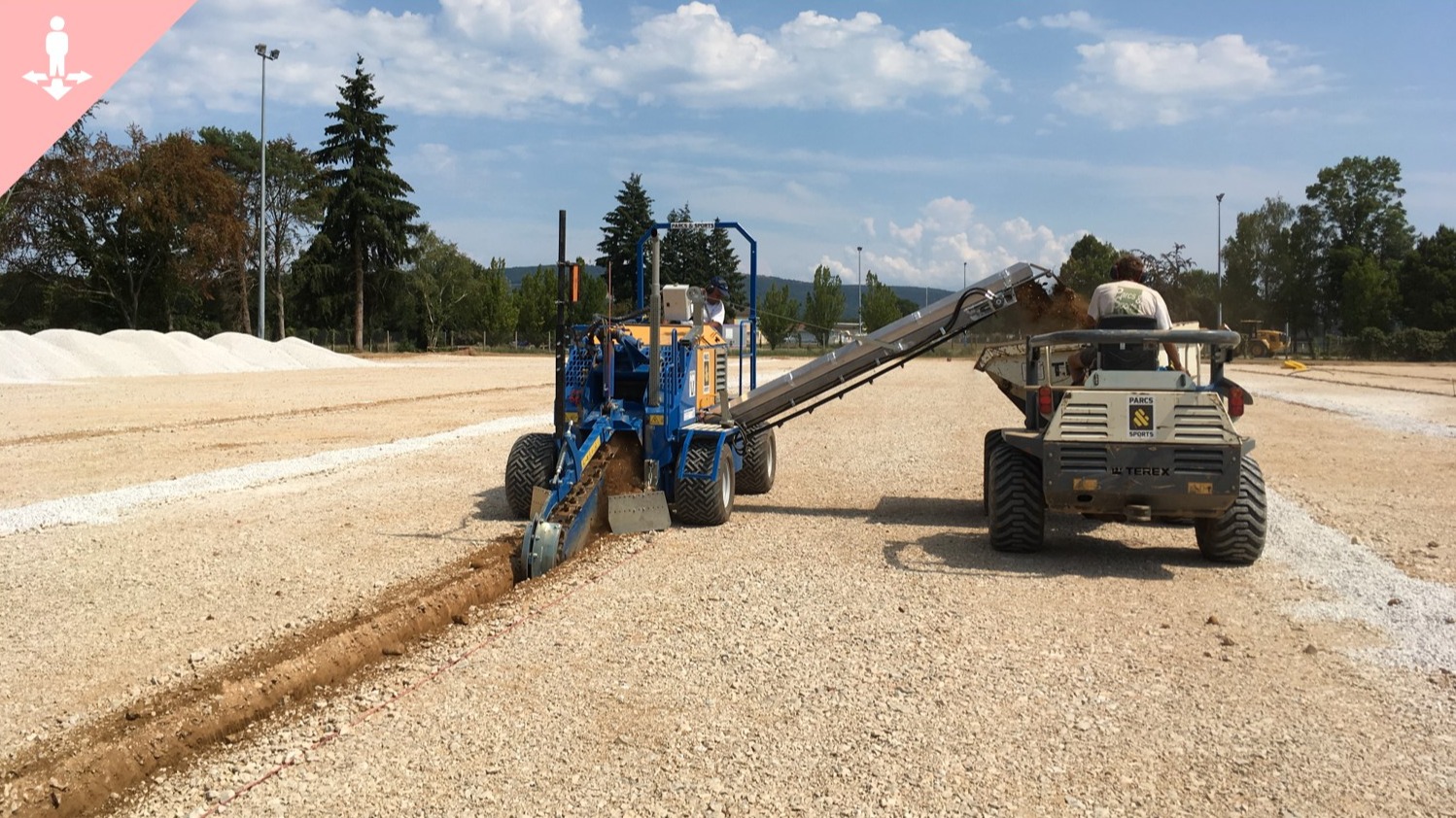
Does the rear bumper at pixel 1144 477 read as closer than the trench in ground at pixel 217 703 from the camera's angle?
No

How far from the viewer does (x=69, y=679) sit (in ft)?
18.3

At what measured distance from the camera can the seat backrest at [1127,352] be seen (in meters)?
8.45

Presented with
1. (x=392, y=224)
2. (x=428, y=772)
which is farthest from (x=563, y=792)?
(x=392, y=224)

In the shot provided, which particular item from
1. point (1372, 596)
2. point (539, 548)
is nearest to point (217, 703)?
point (539, 548)

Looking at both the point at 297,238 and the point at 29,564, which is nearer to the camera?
the point at 29,564

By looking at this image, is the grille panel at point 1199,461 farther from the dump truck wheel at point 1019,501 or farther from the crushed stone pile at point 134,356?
the crushed stone pile at point 134,356

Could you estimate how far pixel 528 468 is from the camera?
9805 millimetres

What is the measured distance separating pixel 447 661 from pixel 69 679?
1.86m

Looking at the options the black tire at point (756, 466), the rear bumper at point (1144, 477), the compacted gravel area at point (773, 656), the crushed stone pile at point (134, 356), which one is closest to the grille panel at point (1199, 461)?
the rear bumper at point (1144, 477)

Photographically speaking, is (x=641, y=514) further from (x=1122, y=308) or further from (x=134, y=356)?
(x=134, y=356)

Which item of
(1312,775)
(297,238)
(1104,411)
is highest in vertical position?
(297,238)

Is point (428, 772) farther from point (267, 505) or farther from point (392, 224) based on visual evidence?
point (392, 224)

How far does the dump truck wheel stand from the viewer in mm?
8430

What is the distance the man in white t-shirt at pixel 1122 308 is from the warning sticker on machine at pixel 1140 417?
0.91 metres
